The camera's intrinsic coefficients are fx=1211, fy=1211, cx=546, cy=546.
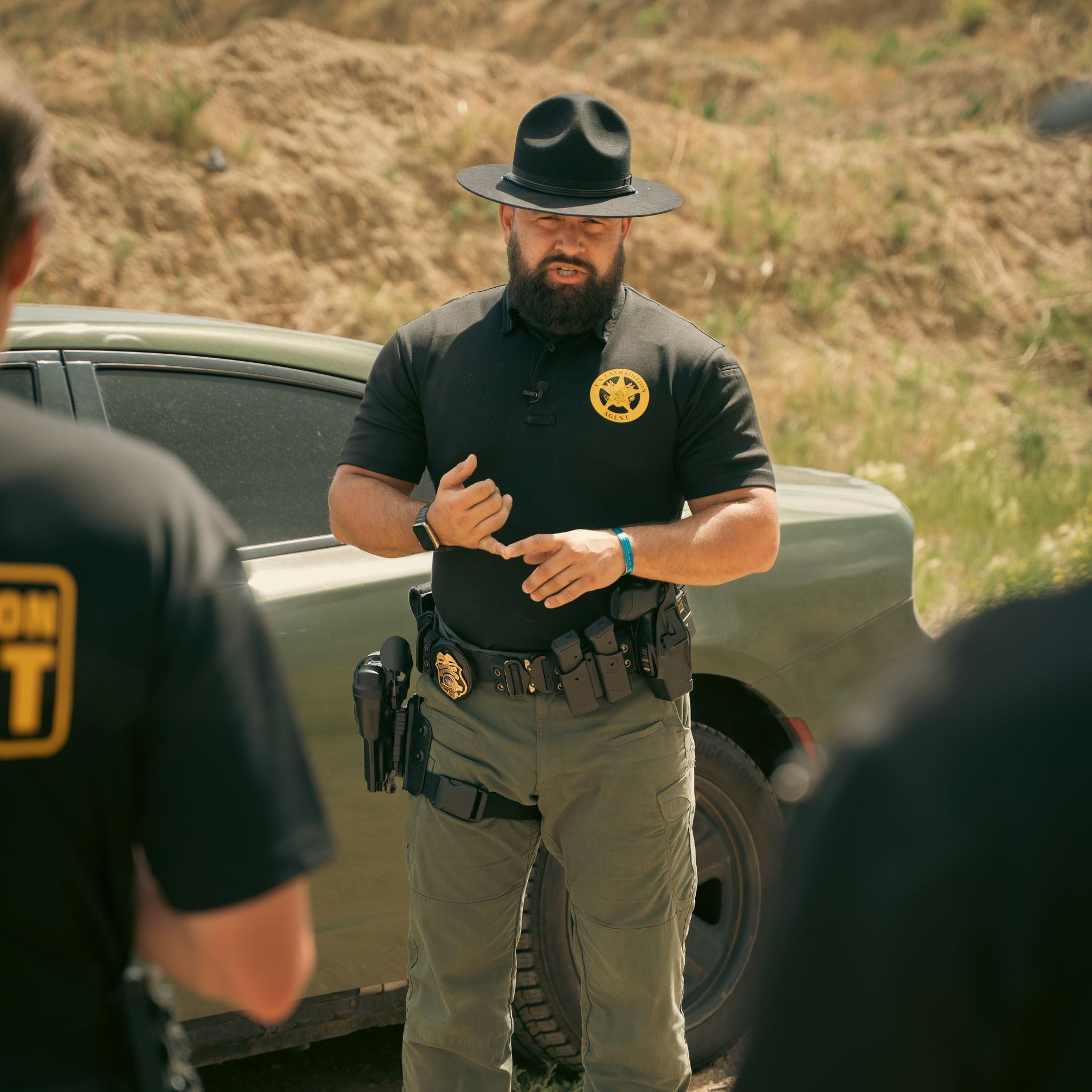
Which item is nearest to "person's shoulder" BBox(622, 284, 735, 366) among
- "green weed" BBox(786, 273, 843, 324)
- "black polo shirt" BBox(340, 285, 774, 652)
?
"black polo shirt" BBox(340, 285, 774, 652)

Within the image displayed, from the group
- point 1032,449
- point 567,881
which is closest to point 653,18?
point 1032,449

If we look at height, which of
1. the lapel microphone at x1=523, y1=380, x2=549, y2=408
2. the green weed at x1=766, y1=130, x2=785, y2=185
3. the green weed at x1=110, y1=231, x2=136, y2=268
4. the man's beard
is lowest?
the green weed at x1=766, y1=130, x2=785, y2=185

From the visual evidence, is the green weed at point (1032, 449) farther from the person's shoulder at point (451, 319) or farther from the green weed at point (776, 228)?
the person's shoulder at point (451, 319)

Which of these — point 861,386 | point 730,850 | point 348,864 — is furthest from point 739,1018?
point 861,386

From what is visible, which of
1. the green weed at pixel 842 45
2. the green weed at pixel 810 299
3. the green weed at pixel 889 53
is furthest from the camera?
the green weed at pixel 842 45

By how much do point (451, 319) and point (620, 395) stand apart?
0.41 m

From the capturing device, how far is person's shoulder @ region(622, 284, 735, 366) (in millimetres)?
2332

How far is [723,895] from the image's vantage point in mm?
2947

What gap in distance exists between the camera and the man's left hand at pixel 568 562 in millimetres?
2162

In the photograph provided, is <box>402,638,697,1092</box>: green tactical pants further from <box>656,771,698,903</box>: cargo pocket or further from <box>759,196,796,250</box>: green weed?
<box>759,196,796,250</box>: green weed

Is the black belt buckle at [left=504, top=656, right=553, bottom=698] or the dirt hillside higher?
the black belt buckle at [left=504, top=656, right=553, bottom=698]

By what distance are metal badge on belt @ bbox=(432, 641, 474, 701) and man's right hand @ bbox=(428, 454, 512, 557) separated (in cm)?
22

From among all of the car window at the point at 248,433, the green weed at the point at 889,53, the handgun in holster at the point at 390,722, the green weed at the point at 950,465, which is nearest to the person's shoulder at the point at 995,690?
the handgun in holster at the point at 390,722

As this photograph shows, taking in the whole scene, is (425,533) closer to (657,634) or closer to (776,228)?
(657,634)
